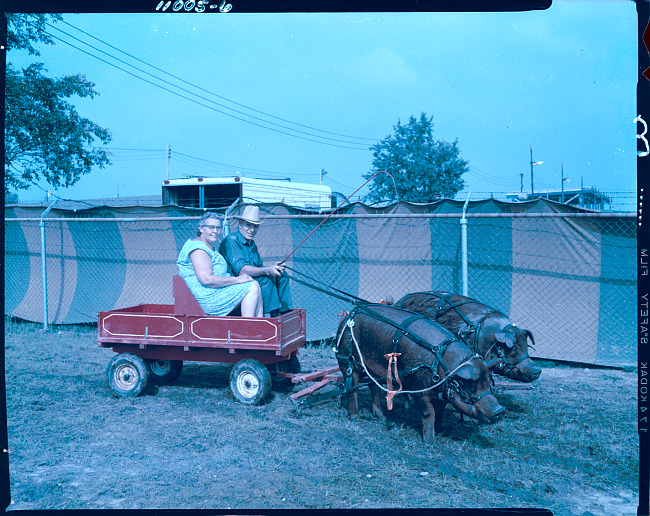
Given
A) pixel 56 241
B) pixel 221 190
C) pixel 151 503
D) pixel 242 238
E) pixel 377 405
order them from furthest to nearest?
1. pixel 221 190
2. pixel 56 241
3. pixel 242 238
4. pixel 377 405
5. pixel 151 503

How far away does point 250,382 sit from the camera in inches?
213

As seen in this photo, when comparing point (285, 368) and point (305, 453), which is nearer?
point (305, 453)

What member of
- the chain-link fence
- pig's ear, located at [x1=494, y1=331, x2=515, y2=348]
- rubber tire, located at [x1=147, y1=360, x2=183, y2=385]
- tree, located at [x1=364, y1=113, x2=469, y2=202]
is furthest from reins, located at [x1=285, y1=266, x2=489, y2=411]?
tree, located at [x1=364, y1=113, x2=469, y2=202]

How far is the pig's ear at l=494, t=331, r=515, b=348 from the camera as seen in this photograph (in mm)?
4547

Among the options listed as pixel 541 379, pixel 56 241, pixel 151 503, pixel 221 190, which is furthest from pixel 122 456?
pixel 221 190

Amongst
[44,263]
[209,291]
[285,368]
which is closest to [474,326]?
[285,368]

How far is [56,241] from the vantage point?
30.9 feet

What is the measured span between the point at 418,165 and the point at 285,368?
18002 mm

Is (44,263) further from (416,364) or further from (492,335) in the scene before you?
(492,335)

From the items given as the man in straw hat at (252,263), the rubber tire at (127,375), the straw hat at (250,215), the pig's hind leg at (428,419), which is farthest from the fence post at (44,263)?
the pig's hind leg at (428,419)

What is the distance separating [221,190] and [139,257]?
502 cm

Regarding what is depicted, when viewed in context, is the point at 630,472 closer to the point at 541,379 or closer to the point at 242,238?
the point at 541,379

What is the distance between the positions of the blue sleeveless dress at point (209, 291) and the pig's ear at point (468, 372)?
103 inches

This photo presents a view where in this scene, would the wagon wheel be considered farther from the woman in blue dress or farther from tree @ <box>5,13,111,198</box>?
tree @ <box>5,13,111,198</box>
